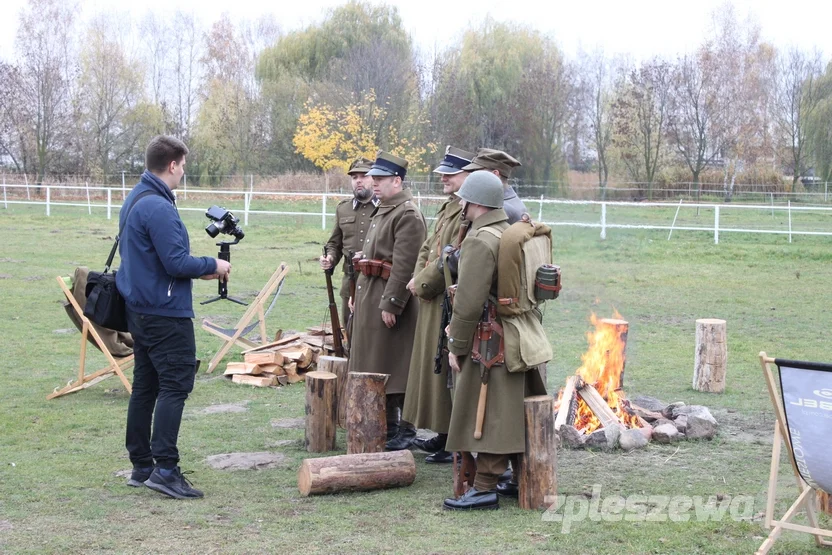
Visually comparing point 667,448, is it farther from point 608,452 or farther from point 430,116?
point 430,116

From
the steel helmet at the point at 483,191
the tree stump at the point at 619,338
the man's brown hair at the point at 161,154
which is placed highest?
the man's brown hair at the point at 161,154

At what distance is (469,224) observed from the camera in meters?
5.22

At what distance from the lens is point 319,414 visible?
619 cm

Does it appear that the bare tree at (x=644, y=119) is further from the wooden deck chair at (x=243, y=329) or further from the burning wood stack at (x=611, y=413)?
the burning wood stack at (x=611, y=413)

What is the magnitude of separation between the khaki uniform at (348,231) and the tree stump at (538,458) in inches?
106

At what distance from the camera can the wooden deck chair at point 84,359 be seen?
24.0 feet

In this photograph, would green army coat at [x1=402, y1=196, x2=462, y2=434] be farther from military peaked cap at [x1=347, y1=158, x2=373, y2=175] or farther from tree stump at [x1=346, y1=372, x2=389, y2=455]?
military peaked cap at [x1=347, y1=158, x2=373, y2=175]

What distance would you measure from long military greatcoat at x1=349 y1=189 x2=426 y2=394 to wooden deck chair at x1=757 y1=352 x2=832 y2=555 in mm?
2613

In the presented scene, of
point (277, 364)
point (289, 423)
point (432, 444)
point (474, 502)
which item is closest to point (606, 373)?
point (432, 444)

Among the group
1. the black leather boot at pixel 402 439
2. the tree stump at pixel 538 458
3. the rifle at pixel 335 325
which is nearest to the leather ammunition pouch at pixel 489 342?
the tree stump at pixel 538 458

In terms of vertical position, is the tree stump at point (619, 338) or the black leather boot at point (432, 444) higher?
the tree stump at point (619, 338)

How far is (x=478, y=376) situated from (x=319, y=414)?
1651 mm

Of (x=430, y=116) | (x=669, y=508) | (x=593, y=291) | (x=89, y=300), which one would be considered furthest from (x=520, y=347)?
(x=430, y=116)

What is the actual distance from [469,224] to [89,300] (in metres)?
2.23
